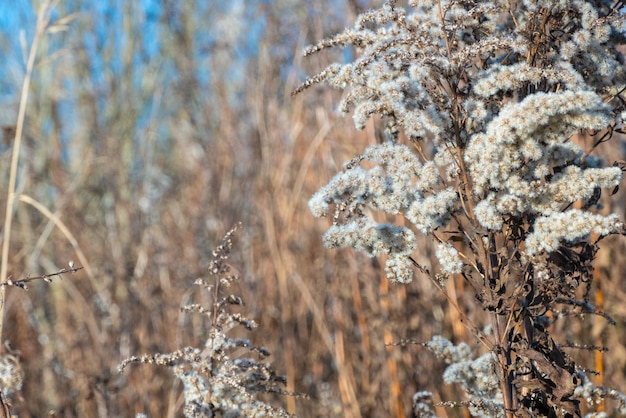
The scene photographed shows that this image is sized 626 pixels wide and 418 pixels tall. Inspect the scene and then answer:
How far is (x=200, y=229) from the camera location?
506 centimetres

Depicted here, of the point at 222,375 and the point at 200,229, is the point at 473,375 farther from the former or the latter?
the point at 200,229

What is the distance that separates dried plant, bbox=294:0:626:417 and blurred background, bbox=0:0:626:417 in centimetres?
106

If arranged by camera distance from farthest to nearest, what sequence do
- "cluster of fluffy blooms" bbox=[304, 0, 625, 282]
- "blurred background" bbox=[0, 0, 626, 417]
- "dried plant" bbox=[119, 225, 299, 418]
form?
1. "blurred background" bbox=[0, 0, 626, 417]
2. "dried plant" bbox=[119, 225, 299, 418]
3. "cluster of fluffy blooms" bbox=[304, 0, 625, 282]

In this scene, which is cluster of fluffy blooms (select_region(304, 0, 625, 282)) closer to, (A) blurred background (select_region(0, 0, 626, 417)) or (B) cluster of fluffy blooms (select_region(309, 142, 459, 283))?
(B) cluster of fluffy blooms (select_region(309, 142, 459, 283))

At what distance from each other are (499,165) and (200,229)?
391cm

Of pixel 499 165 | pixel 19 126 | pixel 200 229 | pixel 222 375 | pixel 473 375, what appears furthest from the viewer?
pixel 200 229

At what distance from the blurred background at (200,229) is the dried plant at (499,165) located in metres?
1.06

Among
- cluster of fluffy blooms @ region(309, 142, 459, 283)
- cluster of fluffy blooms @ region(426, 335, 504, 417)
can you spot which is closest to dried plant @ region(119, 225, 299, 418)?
cluster of fluffy blooms @ region(309, 142, 459, 283)

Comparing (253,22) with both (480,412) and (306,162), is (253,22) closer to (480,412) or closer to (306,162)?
(306,162)

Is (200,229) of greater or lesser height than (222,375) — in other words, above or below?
above

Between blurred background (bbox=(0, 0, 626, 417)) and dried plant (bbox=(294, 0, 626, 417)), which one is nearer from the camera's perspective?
dried plant (bbox=(294, 0, 626, 417))

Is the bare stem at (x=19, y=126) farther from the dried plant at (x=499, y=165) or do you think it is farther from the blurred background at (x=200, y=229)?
the dried plant at (x=499, y=165)

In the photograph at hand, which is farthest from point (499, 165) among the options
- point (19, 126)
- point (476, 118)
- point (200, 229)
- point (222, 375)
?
point (200, 229)

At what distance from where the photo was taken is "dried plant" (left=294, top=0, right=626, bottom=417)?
1.31 m
